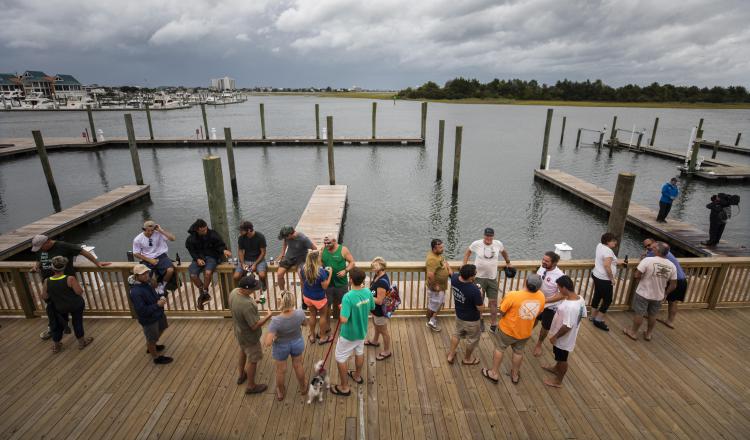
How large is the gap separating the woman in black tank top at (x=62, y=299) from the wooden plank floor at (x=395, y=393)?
259 mm

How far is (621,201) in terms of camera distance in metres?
7.93

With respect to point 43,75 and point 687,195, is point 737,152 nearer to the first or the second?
point 687,195

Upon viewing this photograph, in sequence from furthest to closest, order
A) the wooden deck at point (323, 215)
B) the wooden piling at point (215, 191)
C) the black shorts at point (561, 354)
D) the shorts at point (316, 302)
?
the wooden deck at point (323, 215), the wooden piling at point (215, 191), the shorts at point (316, 302), the black shorts at point (561, 354)

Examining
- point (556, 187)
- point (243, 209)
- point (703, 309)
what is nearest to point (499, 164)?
point (556, 187)

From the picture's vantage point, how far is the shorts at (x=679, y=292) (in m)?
5.42

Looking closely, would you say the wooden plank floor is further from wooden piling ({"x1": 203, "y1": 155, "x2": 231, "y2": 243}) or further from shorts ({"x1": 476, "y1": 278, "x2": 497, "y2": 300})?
wooden piling ({"x1": 203, "y1": 155, "x2": 231, "y2": 243})

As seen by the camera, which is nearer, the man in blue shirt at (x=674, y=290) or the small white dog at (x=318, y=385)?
the small white dog at (x=318, y=385)

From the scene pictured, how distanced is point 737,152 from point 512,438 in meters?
45.8

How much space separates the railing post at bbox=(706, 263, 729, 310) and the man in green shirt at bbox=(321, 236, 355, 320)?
19.3 feet

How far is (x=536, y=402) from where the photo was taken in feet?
14.3

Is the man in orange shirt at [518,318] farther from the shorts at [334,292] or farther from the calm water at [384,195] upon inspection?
the calm water at [384,195]

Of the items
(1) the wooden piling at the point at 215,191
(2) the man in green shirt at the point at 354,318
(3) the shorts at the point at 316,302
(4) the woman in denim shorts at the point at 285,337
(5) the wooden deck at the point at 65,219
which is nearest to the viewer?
(4) the woman in denim shorts at the point at 285,337

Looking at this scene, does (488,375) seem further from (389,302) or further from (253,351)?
(253,351)

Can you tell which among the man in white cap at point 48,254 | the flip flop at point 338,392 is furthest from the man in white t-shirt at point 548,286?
the man in white cap at point 48,254
